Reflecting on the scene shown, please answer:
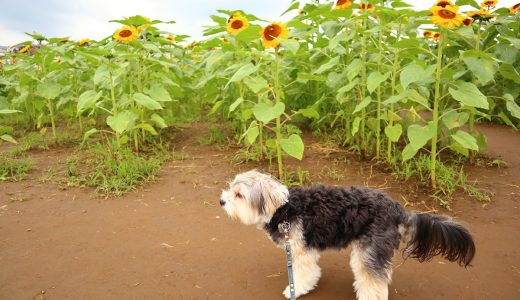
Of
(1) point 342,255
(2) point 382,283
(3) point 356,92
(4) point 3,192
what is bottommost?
(1) point 342,255

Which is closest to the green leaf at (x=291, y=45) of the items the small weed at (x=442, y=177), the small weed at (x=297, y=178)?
the small weed at (x=297, y=178)

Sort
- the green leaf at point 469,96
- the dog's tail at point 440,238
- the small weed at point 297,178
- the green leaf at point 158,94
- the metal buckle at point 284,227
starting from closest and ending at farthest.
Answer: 1. the dog's tail at point 440,238
2. the metal buckle at point 284,227
3. the green leaf at point 469,96
4. the small weed at point 297,178
5. the green leaf at point 158,94

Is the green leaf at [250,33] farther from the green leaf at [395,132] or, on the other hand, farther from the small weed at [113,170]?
the small weed at [113,170]

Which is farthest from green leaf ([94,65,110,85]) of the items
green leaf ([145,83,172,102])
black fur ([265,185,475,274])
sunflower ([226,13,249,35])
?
black fur ([265,185,475,274])

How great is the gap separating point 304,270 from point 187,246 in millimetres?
1077

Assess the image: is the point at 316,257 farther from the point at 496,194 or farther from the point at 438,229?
the point at 496,194

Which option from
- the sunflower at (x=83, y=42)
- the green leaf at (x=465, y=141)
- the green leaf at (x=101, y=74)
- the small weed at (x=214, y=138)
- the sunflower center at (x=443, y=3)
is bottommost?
the small weed at (x=214, y=138)

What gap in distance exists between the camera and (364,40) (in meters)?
3.81

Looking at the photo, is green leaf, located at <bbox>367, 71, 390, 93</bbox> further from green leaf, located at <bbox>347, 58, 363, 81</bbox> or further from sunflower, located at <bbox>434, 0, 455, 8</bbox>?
sunflower, located at <bbox>434, 0, 455, 8</bbox>

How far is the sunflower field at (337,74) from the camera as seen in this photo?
3189 millimetres

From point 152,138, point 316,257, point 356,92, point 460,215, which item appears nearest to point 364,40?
point 356,92

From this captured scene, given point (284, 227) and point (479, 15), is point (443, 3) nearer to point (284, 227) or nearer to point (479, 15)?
point (479, 15)

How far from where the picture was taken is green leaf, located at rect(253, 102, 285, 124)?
3172 mm

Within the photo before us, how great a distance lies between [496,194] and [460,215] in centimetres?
66
